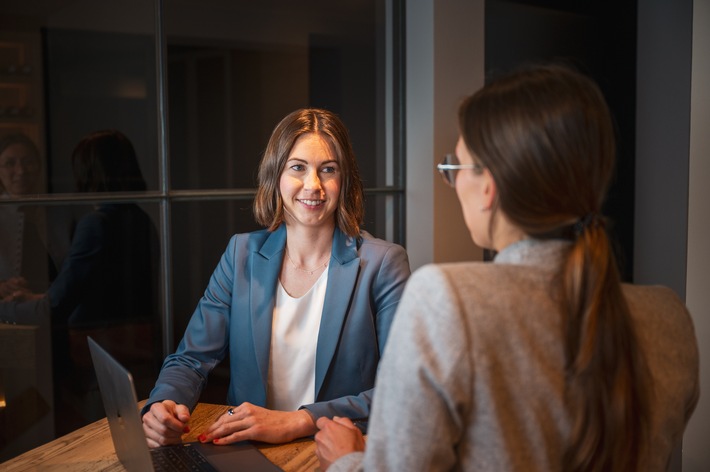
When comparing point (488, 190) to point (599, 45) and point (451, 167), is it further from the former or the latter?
point (599, 45)

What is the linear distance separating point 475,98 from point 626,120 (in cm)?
387

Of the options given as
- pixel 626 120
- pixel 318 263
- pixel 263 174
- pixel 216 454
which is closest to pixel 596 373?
pixel 216 454

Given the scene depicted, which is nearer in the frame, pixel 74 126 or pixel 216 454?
pixel 216 454

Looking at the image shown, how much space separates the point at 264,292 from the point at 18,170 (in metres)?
1.07

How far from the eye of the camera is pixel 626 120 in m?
4.58

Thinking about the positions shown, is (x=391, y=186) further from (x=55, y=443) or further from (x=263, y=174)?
(x=55, y=443)

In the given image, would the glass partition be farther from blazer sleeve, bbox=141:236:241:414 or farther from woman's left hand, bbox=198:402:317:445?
woman's left hand, bbox=198:402:317:445

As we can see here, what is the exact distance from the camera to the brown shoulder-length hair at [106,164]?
2680 millimetres

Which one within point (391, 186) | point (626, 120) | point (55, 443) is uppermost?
point (626, 120)

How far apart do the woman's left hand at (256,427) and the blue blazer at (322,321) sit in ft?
1.02

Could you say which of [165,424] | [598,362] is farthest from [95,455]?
[598,362]

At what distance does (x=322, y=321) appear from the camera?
2.07 metres

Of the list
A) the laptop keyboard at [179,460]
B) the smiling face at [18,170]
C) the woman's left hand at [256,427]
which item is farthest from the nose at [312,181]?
the smiling face at [18,170]

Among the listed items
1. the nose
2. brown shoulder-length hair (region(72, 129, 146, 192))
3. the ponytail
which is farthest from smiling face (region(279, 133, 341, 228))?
the ponytail
